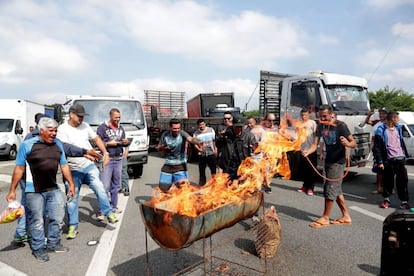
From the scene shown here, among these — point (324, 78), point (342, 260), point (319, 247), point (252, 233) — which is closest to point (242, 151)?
point (252, 233)

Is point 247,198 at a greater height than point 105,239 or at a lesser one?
greater

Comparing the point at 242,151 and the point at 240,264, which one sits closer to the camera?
the point at 240,264

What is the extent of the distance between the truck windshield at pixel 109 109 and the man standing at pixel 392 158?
20.0 ft

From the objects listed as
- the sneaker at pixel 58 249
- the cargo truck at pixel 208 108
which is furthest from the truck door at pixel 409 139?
the sneaker at pixel 58 249

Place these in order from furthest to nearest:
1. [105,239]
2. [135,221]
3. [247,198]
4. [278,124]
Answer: [278,124] → [135,221] → [105,239] → [247,198]

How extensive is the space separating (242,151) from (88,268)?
11.0 feet

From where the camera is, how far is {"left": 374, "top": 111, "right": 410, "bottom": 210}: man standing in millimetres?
5910

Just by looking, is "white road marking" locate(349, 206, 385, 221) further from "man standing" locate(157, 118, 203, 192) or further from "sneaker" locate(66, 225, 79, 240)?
"sneaker" locate(66, 225, 79, 240)

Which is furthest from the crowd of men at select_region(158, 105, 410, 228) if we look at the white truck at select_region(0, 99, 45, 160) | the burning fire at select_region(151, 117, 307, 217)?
the white truck at select_region(0, 99, 45, 160)

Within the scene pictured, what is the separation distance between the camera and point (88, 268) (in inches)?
147

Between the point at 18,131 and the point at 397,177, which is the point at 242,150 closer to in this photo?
the point at 397,177

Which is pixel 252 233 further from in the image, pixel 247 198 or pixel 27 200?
pixel 27 200

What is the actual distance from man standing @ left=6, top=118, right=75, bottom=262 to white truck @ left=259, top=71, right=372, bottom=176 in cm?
639

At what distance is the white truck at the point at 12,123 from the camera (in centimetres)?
1487
